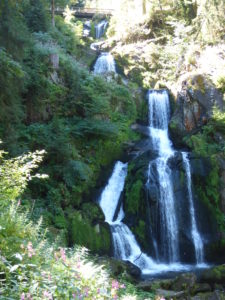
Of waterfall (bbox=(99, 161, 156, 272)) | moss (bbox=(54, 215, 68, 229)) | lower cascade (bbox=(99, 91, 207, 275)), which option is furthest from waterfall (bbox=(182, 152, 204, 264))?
moss (bbox=(54, 215, 68, 229))

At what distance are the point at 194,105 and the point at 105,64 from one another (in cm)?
836

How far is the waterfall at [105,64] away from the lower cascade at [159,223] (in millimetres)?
10286

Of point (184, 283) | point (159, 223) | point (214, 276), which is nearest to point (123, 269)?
point (184, 283)

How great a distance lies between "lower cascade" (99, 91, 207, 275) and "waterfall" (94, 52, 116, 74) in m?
10.3

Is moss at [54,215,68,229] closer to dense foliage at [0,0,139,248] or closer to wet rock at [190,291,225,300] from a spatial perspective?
dense foliage at [0,0,139,248]

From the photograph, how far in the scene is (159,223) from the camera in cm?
1207

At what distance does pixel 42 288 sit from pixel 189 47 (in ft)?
67.9

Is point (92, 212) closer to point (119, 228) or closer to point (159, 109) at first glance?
point (119, 228)

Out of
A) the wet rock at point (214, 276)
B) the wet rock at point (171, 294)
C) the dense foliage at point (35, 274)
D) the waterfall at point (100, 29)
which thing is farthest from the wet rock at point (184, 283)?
the waterfall at point (100, 29)

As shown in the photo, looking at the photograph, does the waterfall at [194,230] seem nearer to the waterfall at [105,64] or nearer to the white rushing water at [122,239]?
the white rushing water at [122,239]

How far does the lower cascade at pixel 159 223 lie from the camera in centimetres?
1107

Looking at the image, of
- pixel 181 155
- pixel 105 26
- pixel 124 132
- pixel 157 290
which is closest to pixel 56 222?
pixel 157 290

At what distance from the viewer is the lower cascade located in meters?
11.1

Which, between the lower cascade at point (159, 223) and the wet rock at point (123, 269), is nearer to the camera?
Answer: the wet rock at point (123, 269)
